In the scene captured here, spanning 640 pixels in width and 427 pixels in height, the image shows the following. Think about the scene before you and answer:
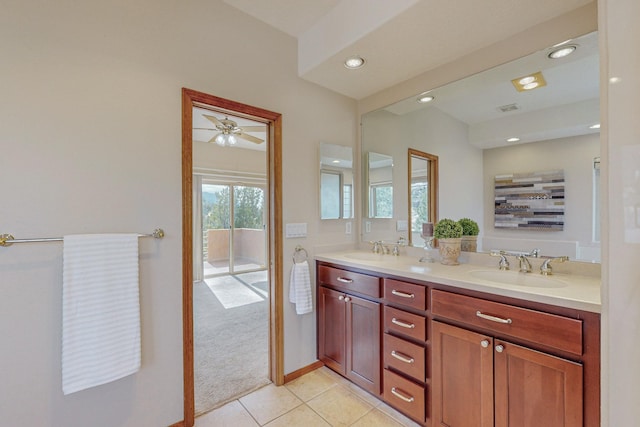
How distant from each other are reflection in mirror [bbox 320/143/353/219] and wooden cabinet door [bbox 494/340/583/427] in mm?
1546

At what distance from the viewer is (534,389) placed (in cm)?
121

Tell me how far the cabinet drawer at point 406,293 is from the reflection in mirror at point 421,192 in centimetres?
62

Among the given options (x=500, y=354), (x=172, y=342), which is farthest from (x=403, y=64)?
(x=172, y=342)

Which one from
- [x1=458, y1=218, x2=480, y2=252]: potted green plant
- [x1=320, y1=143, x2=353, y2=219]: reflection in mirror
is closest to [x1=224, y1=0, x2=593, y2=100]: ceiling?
[x1=320, y1=143, x2=353, y2=219]: reflection in mirror

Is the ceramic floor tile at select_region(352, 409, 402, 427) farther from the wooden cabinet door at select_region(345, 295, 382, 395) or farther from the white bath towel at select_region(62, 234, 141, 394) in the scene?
the white bath towel at select_region(62, 234, 141, 394)

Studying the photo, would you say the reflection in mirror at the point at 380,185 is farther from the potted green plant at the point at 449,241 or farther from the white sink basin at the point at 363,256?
the potted green plant at the point at 449,241

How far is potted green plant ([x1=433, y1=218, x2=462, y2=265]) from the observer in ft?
6.30

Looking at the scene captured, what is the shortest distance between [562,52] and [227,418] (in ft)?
9.83

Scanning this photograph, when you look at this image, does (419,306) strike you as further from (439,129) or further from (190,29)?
(190,29)

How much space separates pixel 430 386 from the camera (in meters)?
1.58

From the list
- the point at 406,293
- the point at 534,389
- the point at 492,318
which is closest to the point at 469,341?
the point at 492,318

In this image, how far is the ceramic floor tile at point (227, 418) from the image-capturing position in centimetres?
173

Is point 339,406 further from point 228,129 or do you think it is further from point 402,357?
point 228,129

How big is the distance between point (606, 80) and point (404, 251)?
5.99 feet
